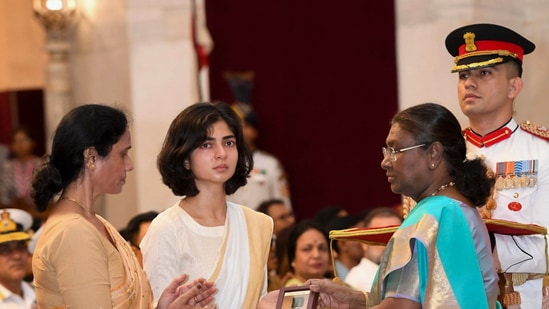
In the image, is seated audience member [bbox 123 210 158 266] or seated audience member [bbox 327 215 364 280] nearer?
seated audience member [bbox 123 210 158 266]

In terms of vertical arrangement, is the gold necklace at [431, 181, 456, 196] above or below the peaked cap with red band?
below

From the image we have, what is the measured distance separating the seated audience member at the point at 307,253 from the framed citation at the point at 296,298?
2.70m

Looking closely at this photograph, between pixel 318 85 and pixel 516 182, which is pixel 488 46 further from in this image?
pixel 318 85

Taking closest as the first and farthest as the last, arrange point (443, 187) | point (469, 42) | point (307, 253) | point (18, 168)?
point (443, 187)
point (469, 42)
point (307, 253)
point (18, 168)

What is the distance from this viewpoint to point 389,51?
1051 centimetres

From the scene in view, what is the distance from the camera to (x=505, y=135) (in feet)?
18.2

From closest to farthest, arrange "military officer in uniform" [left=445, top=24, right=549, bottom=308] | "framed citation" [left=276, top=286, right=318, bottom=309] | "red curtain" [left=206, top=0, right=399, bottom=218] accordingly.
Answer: "framed citation" [left=276, top=286, right=318, bottom=309]
"military officer in uniform" [left=445, top=24, right=549, bottom=308]
"red curtain" [left=206, top=0, right=399, bottom=218]

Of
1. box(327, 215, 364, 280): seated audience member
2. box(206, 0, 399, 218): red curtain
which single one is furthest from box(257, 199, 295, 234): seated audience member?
box(206, 0, 399, 218): red curtain

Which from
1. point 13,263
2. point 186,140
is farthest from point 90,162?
point 13,263

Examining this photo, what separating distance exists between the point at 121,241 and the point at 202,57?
556cm

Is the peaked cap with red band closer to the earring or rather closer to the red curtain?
the earring

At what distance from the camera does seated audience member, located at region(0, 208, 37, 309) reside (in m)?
7.04

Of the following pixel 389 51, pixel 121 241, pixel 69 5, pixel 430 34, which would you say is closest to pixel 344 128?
pixel 389 51

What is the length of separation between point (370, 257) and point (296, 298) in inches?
121
